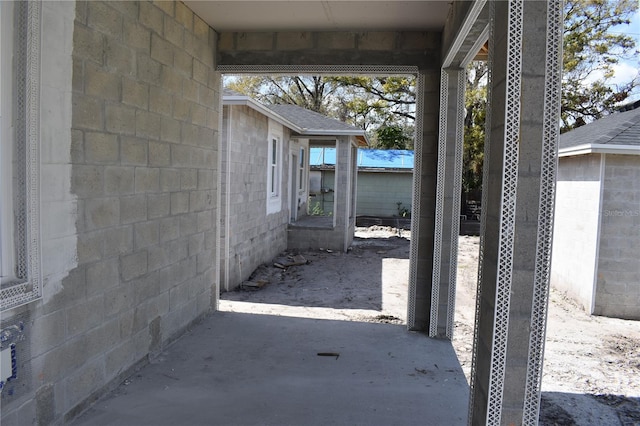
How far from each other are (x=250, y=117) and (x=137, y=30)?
5.49 metres

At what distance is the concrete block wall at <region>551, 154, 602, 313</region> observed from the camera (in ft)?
27.0

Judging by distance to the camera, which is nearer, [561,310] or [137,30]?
[137,30]

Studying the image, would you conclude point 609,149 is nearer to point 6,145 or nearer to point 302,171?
point 6,145

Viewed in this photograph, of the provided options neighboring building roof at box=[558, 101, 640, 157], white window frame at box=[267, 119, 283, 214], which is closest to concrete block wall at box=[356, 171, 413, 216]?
white window frame at box=[267, 119, 283, 214]

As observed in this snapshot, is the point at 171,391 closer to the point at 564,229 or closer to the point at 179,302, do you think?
the point at 179,302

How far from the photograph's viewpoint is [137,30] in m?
4.02

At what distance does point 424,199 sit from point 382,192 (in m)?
15.8

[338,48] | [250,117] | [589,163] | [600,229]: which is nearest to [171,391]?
[338,48]

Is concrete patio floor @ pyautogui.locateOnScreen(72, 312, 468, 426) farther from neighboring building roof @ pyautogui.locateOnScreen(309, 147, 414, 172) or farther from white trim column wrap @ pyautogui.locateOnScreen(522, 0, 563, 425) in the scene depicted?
neighboring building roof @ pyautogui.locateOnScreen(309, 147, 414, 172)

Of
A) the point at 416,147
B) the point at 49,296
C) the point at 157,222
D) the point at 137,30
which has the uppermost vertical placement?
the point at 137,30

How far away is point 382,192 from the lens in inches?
840

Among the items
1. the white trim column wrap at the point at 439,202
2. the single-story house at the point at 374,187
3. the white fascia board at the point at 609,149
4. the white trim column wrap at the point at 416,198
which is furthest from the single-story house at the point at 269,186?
the white fascia board at the point at 609,149

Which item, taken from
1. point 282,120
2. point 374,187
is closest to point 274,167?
point 282,120

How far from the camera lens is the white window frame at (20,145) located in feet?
8.72
